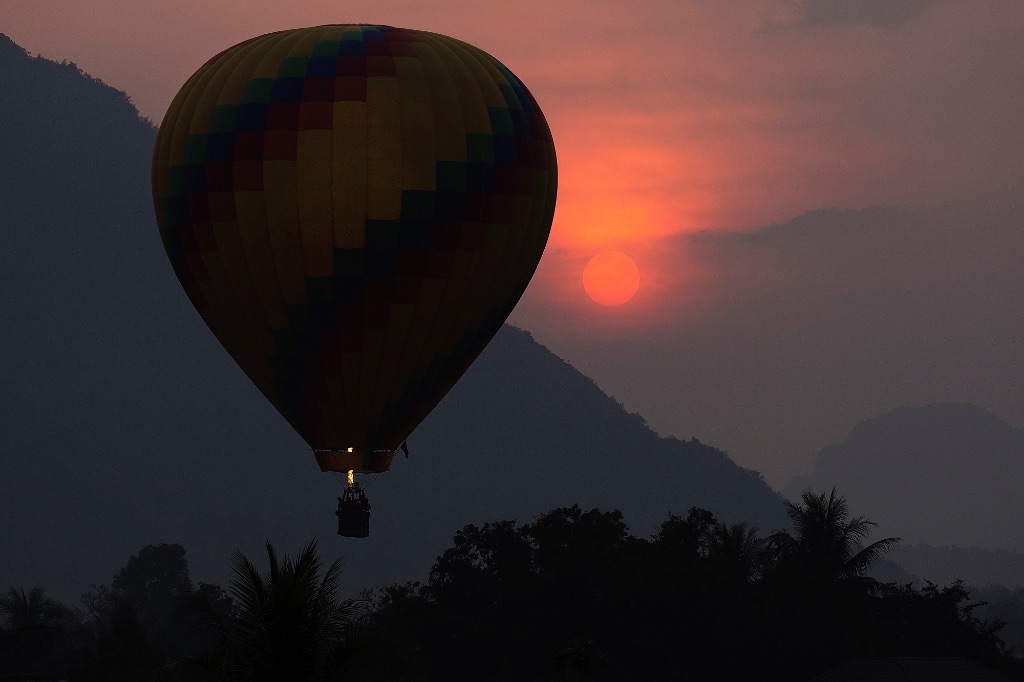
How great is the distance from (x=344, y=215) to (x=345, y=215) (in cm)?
2

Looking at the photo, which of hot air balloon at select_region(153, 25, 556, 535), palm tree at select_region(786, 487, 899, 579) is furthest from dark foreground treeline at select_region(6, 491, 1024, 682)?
hot air balloon at select_region(153, 25, 556, 535)

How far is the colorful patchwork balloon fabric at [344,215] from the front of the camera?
4547 centimetres

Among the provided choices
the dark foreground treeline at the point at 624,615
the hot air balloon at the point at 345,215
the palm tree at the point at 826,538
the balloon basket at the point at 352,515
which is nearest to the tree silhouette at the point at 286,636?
the balloon basket at the point at 352,515

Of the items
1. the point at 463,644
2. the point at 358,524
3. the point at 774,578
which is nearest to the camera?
the point at 358,524

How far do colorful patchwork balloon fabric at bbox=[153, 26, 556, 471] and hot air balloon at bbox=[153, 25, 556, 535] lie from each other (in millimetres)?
40

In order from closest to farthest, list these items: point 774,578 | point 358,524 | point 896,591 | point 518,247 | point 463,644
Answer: point 358,524 → point 518,247 → point 463,644 → point 774,578 → point 896,591

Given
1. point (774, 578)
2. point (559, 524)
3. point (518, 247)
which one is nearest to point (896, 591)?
point (774, 578)

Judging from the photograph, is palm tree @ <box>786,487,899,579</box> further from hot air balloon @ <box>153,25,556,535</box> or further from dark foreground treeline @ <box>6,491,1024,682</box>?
hot air balloon @ <box>153,25,556,535</box>

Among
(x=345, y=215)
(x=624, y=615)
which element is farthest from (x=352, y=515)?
(x=624, y=615)

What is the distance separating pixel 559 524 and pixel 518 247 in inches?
1463

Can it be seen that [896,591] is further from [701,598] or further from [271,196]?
[271,196]

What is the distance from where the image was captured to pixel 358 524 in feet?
147

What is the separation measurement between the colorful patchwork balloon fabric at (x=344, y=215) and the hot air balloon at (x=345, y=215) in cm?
4

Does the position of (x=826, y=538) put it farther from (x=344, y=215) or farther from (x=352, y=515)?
(x=344, y=215)
